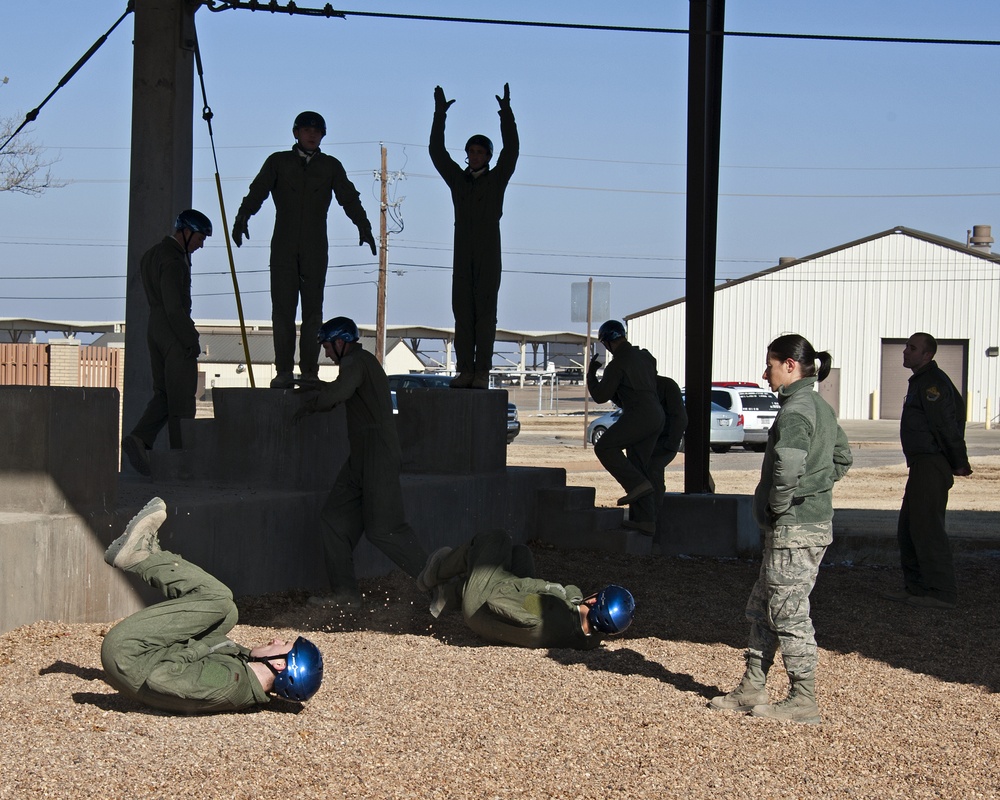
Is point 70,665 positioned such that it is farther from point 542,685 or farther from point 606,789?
point 606,789

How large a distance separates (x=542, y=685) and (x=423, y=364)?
61487mm

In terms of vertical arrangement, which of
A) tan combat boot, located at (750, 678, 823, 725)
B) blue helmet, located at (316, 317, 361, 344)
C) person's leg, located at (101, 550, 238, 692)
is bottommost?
tan combat boot, located at (750, 678, 823, 725)

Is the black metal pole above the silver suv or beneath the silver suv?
above

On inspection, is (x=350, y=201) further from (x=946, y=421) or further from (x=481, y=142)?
(x=946, y=421)

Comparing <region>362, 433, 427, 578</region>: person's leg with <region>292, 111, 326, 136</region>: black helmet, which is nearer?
<region>362, 433, 427, 578</region>: person's leg

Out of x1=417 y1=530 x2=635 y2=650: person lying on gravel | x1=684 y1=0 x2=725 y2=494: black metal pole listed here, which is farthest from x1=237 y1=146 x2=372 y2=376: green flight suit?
x1=684 y1=0 x2=725 y2=494: black metal pole

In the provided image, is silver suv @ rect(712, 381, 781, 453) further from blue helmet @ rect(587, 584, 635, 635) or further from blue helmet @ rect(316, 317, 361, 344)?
blue helmet @ rect(587, 584, 635, 635)

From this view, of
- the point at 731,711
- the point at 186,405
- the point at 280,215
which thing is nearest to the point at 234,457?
the point at 186,405

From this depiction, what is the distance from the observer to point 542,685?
20.5 ft

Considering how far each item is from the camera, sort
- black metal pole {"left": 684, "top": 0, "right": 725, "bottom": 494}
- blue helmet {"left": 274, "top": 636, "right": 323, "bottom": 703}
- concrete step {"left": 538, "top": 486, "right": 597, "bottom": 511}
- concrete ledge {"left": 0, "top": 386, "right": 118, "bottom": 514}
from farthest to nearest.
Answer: concrete step {"left": 538, "top": 486, "right": 597, "bottom": 511}, black metal pole {"left": 684, "top": 0, "right": 725, "bottom": 494}, concrete ledge {"left": 0, "top": 386, "right": 118, "bottom": 514}, blue helmet {"left": 274, "top": 636, "right": 323, "bottom": 703}

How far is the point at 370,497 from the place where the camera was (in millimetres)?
8188

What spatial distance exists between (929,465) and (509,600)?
11.1 feet

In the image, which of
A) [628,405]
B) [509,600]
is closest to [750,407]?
[628,405]

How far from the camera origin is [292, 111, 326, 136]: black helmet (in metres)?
9.33
